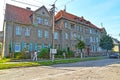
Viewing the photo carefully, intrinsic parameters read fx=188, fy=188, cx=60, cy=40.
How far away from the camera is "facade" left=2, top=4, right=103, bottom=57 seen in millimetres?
32631

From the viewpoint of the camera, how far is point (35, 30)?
37375 millimetres

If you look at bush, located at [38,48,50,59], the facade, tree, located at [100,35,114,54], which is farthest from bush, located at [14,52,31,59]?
tree, located at [100,35,114,54]

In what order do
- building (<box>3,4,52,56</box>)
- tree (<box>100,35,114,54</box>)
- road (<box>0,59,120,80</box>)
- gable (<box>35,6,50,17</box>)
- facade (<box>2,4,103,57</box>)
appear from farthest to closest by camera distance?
tree (<box>100,35,114,54</box>)
gable (<box>35,6,50,17</box>)
facade (<box>2,4,103,57</box>)
building (<box>3,4,52,56</box>)
road (<box>0,59,120,80</box>)

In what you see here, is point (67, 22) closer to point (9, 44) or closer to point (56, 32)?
point (56, 32)

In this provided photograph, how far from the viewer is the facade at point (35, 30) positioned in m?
32.6

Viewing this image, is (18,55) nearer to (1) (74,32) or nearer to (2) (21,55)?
(2) (21,55)

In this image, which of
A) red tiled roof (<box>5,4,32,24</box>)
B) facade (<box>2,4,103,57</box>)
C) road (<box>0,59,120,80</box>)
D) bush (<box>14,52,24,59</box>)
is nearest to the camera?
road (<box>0,59,120,80</box>)

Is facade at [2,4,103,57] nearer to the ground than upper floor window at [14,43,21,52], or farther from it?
farther from it

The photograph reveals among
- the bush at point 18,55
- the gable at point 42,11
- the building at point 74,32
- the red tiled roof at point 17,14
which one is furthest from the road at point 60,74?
the building at point 74,32

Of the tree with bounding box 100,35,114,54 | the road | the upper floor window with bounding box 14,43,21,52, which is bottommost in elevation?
the road

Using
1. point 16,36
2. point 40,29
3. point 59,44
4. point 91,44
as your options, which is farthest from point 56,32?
point 91,44

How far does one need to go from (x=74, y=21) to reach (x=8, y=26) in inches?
831

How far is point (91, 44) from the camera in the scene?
190 feet

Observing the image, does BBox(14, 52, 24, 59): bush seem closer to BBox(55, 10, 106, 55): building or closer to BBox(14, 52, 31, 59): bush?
BBox(14, 52, 31, 59): bush
